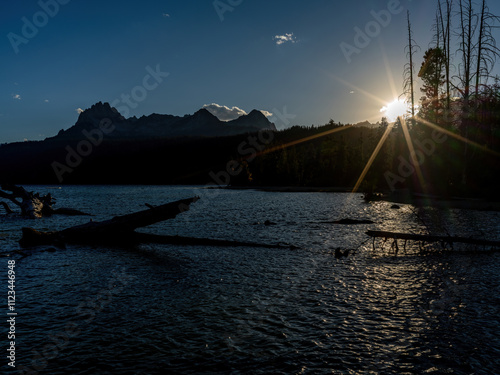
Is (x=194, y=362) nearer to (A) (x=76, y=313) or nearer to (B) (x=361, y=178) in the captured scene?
(A) (x=76, y=313)

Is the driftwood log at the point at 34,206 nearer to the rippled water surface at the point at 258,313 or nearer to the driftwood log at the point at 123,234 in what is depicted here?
the driftwood log at the point at 123,234

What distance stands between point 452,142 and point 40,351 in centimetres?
6057

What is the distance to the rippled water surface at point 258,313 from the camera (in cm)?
760

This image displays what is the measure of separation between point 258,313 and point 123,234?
46.4 feet

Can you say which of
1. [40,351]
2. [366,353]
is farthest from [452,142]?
[40,351]

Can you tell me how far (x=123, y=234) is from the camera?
21734mm

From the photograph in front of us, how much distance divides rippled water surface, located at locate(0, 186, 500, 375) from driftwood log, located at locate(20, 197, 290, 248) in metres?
2.37

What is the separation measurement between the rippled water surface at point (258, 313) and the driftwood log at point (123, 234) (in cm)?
237

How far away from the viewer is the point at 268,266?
16344 mm

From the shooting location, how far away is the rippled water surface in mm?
7598
